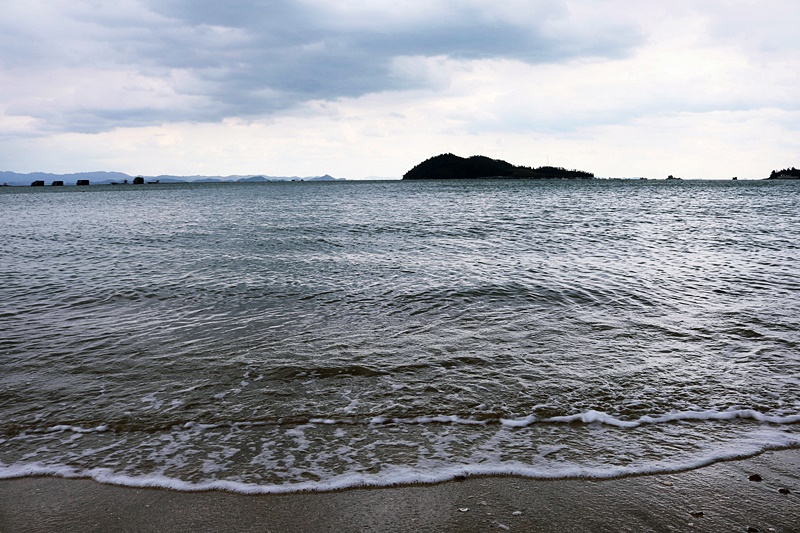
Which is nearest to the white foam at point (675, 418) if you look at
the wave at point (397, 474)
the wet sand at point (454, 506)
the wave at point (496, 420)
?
the wave at point (496, 420)

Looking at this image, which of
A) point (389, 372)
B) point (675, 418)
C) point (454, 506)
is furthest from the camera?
point (389, 372)

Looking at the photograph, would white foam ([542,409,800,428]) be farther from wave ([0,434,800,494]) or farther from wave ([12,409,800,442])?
wave ([0,434,800,494])

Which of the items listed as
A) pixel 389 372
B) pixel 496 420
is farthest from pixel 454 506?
pixel 389 372

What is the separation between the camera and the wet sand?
410 cm

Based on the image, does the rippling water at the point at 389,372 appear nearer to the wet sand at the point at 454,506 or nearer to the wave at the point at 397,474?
the wave at the point at 397,474

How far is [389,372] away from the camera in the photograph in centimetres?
777

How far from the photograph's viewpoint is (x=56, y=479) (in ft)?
16.4

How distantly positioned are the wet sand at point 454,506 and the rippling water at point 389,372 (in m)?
0.24

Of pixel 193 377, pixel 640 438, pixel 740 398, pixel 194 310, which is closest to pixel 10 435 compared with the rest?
pixel 193 377

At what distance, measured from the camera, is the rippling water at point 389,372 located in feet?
17.7

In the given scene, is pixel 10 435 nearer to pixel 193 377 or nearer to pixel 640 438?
pixel 193 377

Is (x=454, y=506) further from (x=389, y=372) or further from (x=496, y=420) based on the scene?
(x=389, y=372)

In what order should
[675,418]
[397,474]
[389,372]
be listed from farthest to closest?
[389,372] < [675,418] < [397,474]

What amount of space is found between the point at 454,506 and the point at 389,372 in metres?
3.50
